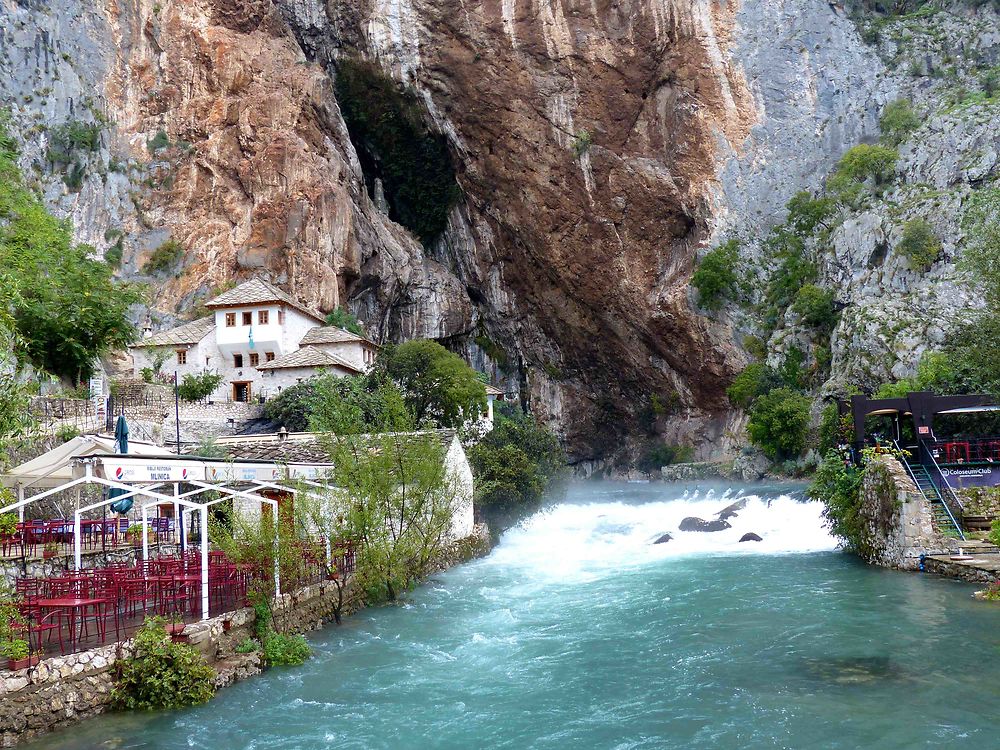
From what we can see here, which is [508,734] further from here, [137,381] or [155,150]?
[155,150]

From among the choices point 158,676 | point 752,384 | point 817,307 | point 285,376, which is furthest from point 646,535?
point 158,676

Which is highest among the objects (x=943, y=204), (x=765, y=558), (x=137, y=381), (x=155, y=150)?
(x=155, y=150)

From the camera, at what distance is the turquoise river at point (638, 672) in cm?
1079

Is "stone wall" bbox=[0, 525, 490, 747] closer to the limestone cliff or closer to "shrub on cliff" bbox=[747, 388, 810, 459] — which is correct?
"shrub on cliff" bbox=[747, 388, 810, 459]

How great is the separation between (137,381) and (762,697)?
34.7 m

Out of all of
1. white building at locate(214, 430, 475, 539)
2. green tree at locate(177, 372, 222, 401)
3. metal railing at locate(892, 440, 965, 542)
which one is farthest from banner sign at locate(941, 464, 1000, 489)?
green tree at locate(177, 372, 222, 401)

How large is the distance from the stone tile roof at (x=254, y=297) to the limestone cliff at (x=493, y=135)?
155 inches

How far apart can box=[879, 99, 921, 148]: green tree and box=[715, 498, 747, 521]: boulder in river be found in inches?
1127

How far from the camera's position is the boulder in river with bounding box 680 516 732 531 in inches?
1219

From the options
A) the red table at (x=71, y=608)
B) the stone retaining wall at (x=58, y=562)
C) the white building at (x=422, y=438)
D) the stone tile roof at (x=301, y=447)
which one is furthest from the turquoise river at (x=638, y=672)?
the stone retaining wall at (x=58, y=562)

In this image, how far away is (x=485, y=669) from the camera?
1423 cm

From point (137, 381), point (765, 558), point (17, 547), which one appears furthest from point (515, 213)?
point (17, 547)

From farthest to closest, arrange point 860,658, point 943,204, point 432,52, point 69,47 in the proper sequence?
point 432,52 → point 69,47 → point 943,204 → point 860,658

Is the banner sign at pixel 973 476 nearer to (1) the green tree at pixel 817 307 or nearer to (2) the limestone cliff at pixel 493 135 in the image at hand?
(1) the green tree at pixel 817 307
